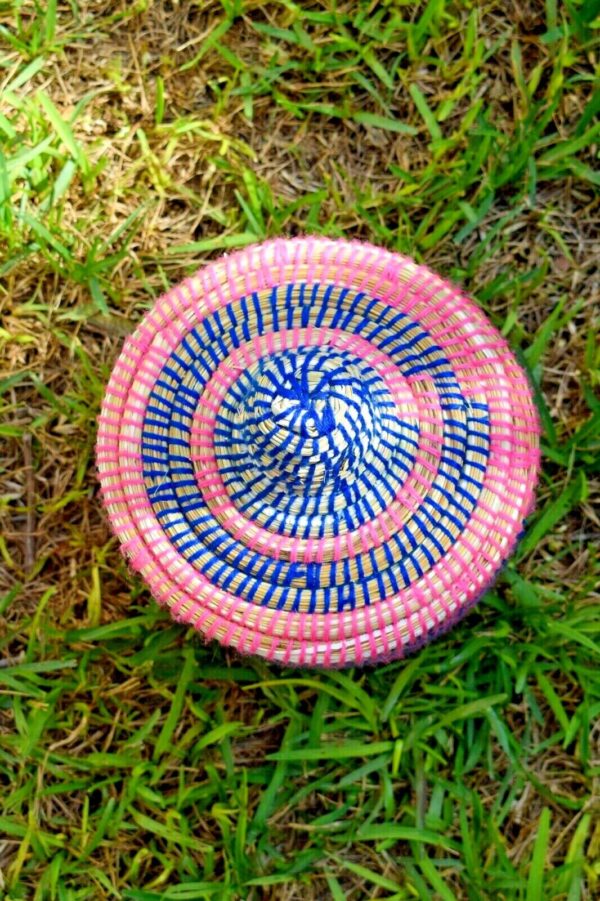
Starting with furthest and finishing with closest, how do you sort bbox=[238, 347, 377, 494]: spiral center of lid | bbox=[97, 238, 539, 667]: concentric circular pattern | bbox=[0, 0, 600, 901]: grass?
bbox=[0, 0, 600, 901]: grass → bbox=[97, 238, 539, 667]: concentric circular pattern → bbox=[238, 347, 377, 494]: spiral center of lid

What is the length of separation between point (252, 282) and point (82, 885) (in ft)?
A: 3.45

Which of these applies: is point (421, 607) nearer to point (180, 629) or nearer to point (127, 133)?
point (180, 629)

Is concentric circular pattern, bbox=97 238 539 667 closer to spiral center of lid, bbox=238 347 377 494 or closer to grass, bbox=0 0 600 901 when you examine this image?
spiral center of lid, bbox=238 347 377 494

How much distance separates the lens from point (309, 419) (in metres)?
1.35

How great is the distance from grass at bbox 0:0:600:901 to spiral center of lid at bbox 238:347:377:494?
1.54 feet

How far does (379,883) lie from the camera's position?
5.68 feet

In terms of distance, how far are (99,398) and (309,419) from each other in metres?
0.60

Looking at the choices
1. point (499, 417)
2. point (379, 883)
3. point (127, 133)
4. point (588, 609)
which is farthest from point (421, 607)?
point (127, 133)

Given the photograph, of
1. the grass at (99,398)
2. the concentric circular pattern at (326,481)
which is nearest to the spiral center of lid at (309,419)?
the concentric circular pattern at (326,481)

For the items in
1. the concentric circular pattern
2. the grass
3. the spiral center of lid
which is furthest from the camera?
the grass

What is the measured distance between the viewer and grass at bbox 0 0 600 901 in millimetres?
1756

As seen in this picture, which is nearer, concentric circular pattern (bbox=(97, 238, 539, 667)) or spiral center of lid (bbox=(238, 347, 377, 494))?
spiral center of lid (bbox=(238, 347, 377, 494))

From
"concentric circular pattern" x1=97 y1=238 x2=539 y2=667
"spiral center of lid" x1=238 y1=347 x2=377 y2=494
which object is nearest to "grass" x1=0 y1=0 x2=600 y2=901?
"concentric circular pattern" x1=97 y1=238 x2=539 y2=667

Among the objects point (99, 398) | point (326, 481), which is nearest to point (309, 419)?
point (326, 481)
